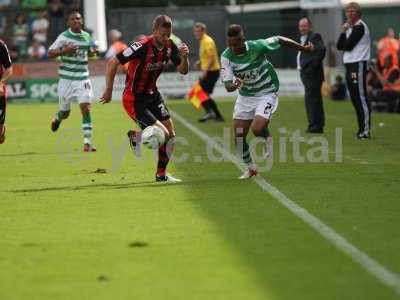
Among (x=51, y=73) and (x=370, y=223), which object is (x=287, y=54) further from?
(x=370, y=223)

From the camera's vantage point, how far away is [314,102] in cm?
2273

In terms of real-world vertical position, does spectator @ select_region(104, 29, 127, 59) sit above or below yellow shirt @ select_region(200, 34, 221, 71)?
below

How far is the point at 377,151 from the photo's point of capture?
1870 cm

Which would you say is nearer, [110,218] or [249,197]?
[110,218]

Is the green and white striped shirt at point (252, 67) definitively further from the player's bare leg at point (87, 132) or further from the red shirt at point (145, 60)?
the player's bare leg at point (87, 132)

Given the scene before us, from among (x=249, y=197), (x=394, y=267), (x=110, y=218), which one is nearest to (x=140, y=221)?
(x=110, y=218)

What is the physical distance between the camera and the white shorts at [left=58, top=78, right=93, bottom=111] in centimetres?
2042

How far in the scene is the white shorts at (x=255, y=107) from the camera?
15195mm

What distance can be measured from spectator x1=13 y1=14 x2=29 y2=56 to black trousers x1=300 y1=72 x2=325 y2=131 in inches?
802

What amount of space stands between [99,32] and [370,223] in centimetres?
3325

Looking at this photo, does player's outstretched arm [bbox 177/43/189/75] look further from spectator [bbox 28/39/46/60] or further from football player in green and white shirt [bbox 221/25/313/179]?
spectator [bbox 28/39/46/60]

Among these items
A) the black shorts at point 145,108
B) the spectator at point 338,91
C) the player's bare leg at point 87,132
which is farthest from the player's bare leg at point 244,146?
the spectator at point 338,91

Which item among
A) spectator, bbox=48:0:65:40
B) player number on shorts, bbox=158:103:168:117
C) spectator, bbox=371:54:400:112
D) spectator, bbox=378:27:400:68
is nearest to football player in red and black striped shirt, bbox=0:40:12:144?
player number on shorts, bbox=158:103:168:117

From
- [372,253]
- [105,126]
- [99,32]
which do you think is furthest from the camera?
[99,32]
